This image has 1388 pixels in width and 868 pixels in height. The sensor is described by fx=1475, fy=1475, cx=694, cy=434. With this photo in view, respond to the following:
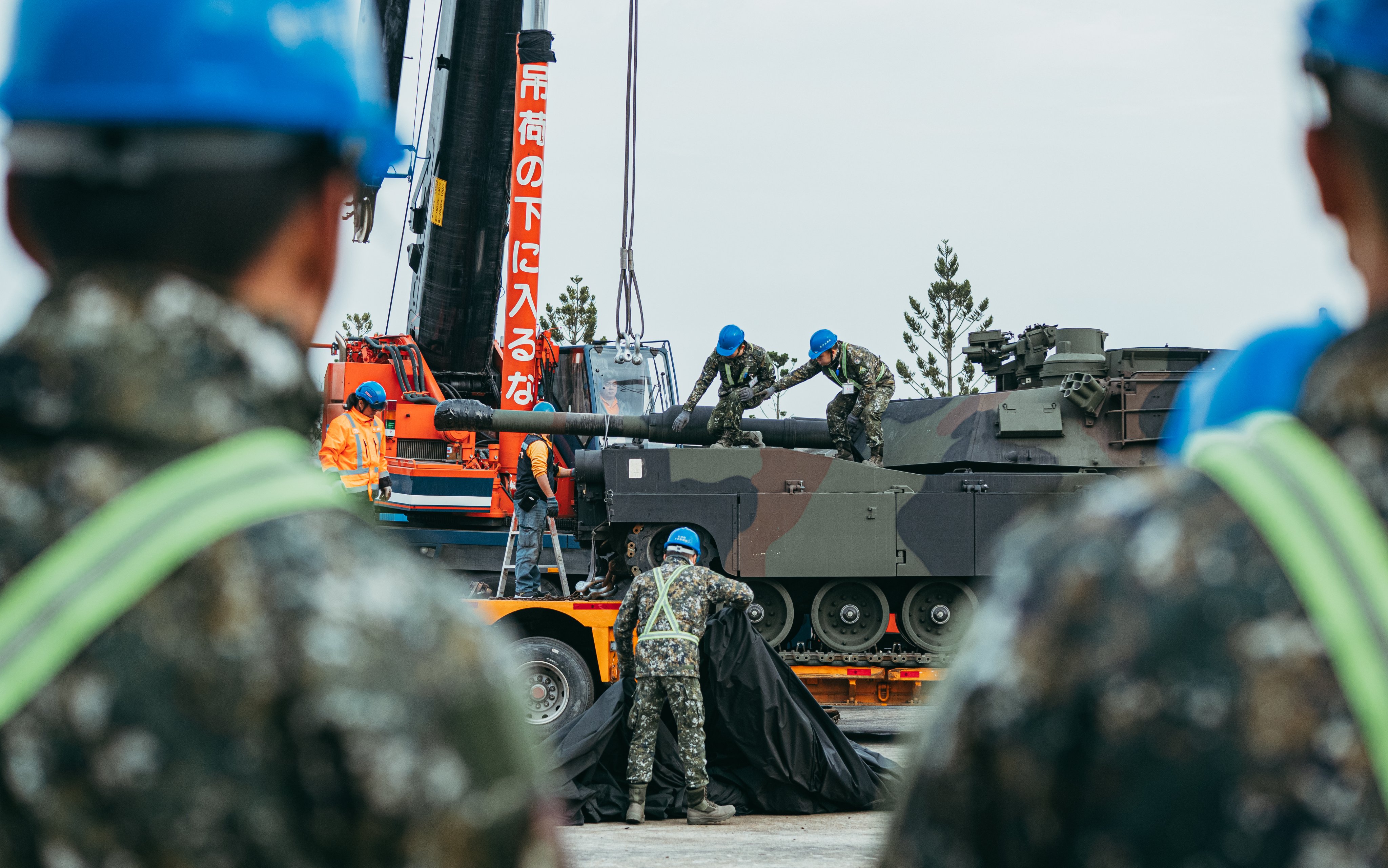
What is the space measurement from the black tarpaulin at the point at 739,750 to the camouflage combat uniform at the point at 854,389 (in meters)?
3.90

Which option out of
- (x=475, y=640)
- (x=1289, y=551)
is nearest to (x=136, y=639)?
(x=475, y=640)

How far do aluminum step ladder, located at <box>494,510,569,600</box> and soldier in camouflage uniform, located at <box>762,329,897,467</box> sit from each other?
2.27m

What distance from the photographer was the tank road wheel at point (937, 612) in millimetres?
12797

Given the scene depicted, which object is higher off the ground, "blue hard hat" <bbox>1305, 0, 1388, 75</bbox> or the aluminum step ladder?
the aluminum step ladder

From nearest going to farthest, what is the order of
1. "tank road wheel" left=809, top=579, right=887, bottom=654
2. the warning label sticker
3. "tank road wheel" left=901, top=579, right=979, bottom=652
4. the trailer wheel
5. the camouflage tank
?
the trailer wheel < the camouflage tank < "tank road wheel" left=809, top=579, right=887, bottom=654 < "tank road wheel" left=901, top=579, right=979, bottom=652 < the warning label sticker

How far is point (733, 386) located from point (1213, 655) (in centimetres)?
1201

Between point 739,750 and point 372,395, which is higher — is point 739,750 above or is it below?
below

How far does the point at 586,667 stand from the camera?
11.6 meters

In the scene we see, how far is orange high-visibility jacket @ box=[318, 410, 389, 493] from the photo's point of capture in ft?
38.2

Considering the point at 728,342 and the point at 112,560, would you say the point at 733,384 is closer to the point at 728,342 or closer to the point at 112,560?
the point at 728,342

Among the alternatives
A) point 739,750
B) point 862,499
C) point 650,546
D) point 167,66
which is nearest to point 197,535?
point 167,66

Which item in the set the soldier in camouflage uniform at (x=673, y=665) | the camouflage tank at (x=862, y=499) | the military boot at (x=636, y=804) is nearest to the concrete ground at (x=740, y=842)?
the military boot at (x=636, y=804)

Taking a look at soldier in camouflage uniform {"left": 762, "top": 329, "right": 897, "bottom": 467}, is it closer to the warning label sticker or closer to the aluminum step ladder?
the aluminum step ladder

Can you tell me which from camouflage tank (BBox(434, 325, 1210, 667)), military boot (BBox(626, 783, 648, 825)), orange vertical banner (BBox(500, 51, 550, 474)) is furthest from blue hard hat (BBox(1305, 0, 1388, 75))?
orange vertical banner (BBox(500, 51, 550, 474))
